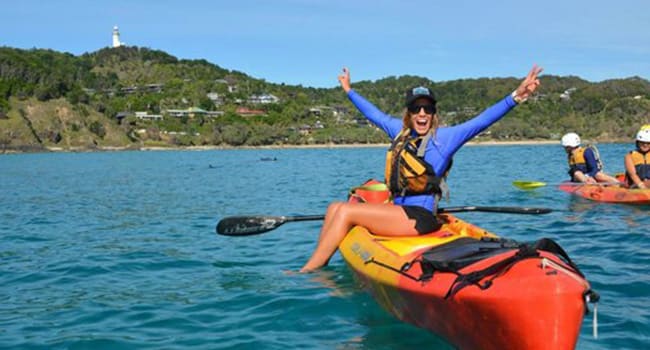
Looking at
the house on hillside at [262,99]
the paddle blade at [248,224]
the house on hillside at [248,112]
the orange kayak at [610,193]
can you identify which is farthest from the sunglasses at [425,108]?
the house on hillside at [262,99]

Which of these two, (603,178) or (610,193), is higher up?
(603,178)

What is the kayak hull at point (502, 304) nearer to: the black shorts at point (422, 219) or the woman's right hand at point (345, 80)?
the black shorts at point (422, 219)

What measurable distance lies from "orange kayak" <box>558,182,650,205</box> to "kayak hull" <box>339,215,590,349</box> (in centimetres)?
890

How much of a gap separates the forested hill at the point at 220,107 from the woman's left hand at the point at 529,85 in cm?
9962

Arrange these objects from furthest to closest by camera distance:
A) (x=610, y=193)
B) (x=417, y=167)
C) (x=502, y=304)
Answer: (x=610, y=193) < (x=417, y=167) < (x=502, y=304)

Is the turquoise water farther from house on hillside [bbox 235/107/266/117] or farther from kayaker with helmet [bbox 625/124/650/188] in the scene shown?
house on hillside [bbox 235/107/266/117]

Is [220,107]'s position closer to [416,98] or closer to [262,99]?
[262,99]

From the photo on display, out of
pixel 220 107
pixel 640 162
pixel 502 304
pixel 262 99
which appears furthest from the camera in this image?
pixel 262 99

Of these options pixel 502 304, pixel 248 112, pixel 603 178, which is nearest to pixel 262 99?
pixel 248 112

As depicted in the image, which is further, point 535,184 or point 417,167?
point 535,184

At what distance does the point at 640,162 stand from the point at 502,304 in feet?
34.6

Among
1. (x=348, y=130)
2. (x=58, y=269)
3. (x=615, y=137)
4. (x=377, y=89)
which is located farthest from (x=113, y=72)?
(x=58, y=269)

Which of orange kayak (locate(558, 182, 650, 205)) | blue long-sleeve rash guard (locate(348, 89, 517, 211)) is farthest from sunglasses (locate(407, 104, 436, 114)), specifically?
orange kayak (locate(558, 182, 650, 205))

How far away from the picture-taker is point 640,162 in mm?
12750
